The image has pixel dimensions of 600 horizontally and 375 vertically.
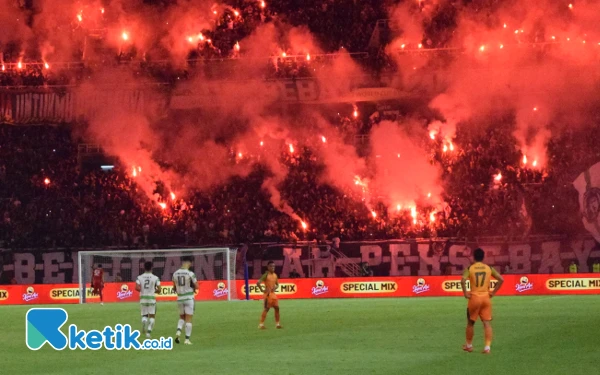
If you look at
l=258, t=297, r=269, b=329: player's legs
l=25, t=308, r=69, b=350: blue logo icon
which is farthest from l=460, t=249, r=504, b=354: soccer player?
l=258, t=297, r=269, b=329: player's legs

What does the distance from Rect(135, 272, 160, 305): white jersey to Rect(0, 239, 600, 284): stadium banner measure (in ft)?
59.6

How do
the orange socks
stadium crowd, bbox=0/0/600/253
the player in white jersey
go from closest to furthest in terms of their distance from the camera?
1. the orange socks
2. the player in white jersey
3. stadium crowd, bbox=0/0/600/253

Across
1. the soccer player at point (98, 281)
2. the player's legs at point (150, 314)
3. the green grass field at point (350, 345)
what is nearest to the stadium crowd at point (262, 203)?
the soccer player at point (98, 281)

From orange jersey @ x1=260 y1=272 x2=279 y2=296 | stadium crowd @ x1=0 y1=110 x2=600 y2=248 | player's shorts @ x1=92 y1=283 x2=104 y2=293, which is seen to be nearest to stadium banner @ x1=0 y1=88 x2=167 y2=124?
stadium crowd @ x1=0 y1=110 x2=600 y2=248

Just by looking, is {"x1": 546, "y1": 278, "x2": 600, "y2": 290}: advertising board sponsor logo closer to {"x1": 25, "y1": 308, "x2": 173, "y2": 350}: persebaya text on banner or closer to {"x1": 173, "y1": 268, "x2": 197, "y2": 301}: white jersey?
{"x1": 173, "y1": 268, "x2": 197, "y2": 301}: white jersey

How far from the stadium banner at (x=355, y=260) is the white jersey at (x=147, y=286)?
1817 cm

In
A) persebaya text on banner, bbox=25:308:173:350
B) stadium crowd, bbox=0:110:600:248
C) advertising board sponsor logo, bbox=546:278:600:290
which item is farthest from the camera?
stadium crowd, bbox=0:110:600:248

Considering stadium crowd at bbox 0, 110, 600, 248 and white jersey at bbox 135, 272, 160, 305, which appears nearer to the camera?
white jersey at bbox 135, 272, 160, 305

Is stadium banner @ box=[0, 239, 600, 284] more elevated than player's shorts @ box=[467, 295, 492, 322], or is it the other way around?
stadium banner @ box=[0, 239, 600, 284]

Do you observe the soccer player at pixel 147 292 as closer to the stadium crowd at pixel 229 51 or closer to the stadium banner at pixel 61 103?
the stadium banner at pixel 61 103

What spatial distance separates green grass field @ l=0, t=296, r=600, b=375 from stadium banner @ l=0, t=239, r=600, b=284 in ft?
26.1

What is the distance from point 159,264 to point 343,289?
772 centimetres

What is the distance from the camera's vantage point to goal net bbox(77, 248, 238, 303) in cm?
3691

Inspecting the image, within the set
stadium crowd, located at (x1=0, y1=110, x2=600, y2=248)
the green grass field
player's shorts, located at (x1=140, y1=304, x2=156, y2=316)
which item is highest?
stadium crowd, located at (x1=0, y1=110, x2=600, y2=248)
